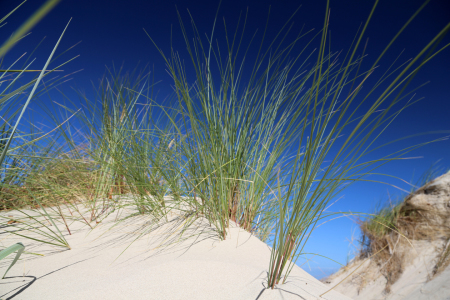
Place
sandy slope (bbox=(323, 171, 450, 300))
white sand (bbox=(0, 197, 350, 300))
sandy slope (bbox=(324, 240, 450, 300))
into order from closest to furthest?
white sand (bbox=(0, 197, 350, 300)), sandy slope (bbox=(324, 240, 450, 300)), sandy slope (bbox=(323, 171, 450, 300))

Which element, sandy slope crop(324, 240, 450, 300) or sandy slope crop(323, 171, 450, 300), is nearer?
sandy slope crop(324, 240, 450, 300)

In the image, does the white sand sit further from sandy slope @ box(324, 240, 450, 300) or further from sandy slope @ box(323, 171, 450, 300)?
sandy slope @ box(323, 171, 450, 300)

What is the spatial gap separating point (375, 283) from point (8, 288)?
10.2 feet

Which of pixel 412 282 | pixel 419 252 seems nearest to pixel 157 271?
pixel 412 282

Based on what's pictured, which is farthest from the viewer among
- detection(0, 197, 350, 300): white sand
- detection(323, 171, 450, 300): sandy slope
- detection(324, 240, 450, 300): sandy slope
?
detection(323, 171, 450, 300): sandy slope

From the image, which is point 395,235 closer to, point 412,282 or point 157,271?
point 412,282

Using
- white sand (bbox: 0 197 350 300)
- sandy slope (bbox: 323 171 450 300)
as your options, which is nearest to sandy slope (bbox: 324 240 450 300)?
sandy slope (bbox: 323 171 450 300)

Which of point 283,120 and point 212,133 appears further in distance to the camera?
point 283,120

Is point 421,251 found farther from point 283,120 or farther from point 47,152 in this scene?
point 47,152

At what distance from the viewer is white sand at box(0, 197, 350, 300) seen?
844 millimetres

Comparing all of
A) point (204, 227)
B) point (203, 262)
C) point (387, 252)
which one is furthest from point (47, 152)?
point (387, 252)

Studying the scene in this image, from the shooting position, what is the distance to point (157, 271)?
0.95m

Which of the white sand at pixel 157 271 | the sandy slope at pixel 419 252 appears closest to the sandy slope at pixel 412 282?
the sandy slope at pixel 419 252

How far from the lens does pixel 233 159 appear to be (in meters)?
1.36
